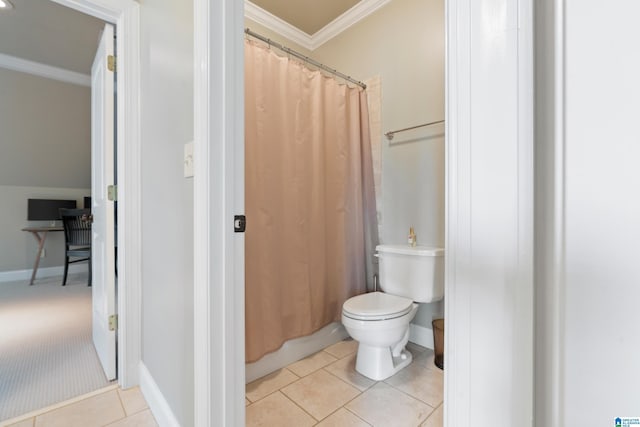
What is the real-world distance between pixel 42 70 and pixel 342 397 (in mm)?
4898

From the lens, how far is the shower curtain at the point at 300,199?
64.1 inches

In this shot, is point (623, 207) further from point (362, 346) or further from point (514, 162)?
point (362, 346)

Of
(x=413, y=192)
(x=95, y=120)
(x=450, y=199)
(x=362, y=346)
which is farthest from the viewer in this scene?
(x=413, y=192)

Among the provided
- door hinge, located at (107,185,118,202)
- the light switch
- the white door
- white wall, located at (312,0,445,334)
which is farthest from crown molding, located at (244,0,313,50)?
the light switch

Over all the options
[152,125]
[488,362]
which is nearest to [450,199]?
[488,362]

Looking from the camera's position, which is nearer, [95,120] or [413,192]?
[95,120]

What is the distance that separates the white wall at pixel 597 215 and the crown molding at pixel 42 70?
5.07m

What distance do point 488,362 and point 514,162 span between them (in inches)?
8.5

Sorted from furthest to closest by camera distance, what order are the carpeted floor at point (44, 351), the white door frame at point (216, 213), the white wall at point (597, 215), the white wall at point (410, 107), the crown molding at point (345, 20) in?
the crown molding at point (345, 20) < the white wall at point (410, 107) < the carpeted floor at point (44, 351) < the white door frame at point (216, 213) < the white wall at point (597, 215)

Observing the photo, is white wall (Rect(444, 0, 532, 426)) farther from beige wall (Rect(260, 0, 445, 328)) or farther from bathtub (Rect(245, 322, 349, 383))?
beige wall (Rect(260, 0, 445, 328))

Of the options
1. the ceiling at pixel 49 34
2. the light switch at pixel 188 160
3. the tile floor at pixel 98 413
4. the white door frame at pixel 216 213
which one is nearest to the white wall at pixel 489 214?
the white door frame at pixel 216 213

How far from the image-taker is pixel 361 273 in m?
2.19

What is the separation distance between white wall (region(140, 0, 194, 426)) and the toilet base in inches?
38.2

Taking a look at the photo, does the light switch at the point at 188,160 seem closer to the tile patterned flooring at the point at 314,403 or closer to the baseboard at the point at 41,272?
the tile patterned flooring at the point at 314,403
